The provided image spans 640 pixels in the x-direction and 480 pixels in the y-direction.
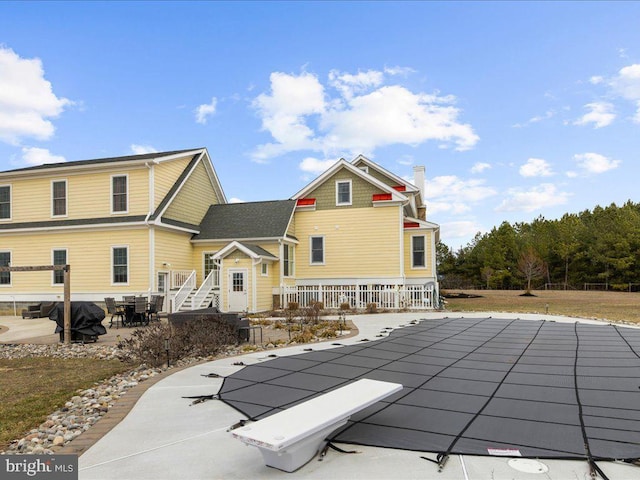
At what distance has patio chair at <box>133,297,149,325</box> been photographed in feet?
46.0

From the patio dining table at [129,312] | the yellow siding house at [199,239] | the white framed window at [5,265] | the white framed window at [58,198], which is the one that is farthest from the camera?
the white framed window at [5,265]

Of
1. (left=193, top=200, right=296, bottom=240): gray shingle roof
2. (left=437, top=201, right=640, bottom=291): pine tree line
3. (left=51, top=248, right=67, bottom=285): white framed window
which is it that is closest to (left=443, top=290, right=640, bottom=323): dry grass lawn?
(left=193, top=200, right=296, bottom=240): gray shingle roof

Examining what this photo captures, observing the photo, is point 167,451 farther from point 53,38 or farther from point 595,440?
point 53,38

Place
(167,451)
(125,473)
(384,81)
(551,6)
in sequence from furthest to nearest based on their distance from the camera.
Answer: (384,81), (551,6), (167,451), (125,473)

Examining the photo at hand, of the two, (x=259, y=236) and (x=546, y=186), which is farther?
(x=546, y=186)

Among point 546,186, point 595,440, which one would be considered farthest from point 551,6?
point 546,186

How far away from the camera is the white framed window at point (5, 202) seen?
822 inches

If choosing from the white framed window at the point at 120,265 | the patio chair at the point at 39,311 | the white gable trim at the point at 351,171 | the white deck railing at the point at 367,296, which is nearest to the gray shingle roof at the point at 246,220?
the white gable trim at the point at 351,171

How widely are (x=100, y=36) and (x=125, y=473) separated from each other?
17.6 metres

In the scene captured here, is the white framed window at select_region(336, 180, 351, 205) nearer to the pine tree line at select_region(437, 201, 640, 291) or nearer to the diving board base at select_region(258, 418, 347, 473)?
the diving board base at select_region(258, 418, 347, 473)

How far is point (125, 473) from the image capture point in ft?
10.5

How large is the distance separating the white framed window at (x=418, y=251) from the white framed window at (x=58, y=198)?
54.6 feet

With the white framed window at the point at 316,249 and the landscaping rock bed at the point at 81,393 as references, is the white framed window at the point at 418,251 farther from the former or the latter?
the landscaping rock bed at the point at 81,393

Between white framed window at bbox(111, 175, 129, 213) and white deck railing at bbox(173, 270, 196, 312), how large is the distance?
13.7ft
